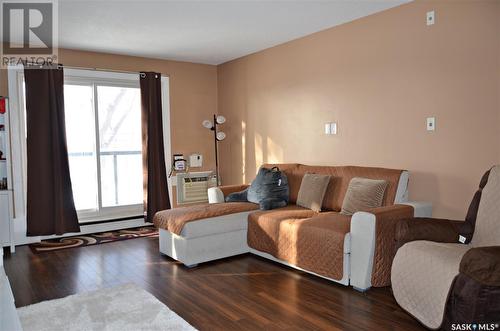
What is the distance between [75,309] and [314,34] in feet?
12.3

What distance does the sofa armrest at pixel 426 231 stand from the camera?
277cm

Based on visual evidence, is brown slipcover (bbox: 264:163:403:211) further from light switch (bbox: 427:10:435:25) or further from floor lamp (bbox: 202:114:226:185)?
floor lamp (bbox: 202:114:226:185)

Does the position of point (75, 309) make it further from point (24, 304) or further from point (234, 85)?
point (234, 85)

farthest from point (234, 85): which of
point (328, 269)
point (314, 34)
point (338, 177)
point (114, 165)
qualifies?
point (328, 269)

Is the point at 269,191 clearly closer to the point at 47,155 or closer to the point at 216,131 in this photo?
the point at 216,131

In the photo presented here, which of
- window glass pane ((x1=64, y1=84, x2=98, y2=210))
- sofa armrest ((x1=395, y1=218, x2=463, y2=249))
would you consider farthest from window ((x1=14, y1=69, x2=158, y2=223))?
sofa armrest ((x1=395, y1=218, x2=463, y2=249))

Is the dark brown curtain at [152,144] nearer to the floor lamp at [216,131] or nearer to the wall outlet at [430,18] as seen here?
the floor lamp at [216,131]

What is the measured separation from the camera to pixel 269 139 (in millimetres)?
5434

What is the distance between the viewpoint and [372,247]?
303 cm

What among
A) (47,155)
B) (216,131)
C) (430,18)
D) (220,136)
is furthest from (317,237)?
(47,155)

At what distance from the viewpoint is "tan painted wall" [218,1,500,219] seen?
10.6ft

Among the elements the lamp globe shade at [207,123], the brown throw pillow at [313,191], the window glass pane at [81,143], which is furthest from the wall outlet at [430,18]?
the window glass pane at [81,143]

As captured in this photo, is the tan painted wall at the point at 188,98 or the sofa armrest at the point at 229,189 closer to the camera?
the sofa armrest at the point at 229,189

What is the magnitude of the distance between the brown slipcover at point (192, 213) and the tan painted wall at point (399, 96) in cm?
115
